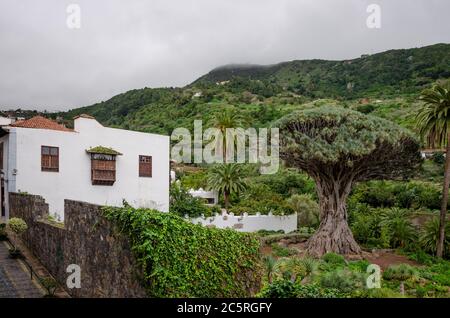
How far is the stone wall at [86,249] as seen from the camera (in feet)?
35.3

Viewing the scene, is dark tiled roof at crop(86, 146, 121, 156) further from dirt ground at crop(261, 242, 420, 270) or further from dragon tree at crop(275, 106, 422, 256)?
dirt ground at crop(261, 242, 420, 270)

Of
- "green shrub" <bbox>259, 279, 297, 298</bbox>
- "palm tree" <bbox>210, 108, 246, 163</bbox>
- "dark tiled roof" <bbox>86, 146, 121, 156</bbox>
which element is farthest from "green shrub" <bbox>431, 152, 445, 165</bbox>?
"green shrub" <bbox>259, 279, 297, 298</bbox>

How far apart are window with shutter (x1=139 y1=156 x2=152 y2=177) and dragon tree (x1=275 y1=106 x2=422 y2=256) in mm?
8872

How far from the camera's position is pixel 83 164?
2598 centimetres

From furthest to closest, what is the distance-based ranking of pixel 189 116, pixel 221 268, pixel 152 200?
pixel 189 116 < pixel 152 200 < pixel 221 268

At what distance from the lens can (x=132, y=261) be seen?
1025cm

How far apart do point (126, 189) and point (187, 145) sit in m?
40.3

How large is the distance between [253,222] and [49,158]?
727 inches

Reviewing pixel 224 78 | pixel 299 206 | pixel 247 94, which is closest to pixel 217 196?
pixel 299 206

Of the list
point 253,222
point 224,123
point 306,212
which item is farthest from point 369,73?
point 253,222

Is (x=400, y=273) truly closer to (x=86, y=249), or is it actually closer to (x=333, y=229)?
(x=333, y=229)

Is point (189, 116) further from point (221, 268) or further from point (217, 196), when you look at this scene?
point (221, 268)

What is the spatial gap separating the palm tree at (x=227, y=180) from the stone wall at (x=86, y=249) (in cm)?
2448

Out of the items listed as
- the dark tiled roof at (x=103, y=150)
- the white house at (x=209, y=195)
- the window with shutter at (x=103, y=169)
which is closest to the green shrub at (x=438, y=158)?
the white house at (x=209, y=195)
